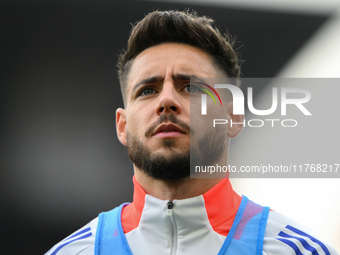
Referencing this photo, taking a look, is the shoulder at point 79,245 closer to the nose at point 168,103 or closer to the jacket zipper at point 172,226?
the jacket zipper at point 172,226

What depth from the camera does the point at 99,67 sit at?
17.4 ft

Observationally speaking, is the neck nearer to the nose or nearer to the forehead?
the nose

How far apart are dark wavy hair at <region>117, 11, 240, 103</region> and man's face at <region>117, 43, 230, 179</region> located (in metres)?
0.04

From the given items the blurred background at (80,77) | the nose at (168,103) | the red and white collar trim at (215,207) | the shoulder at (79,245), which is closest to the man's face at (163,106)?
the nose at (168,103)

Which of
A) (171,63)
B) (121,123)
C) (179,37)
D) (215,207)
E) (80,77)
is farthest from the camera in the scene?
(80,77)

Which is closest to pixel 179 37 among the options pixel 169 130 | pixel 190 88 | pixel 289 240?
pixel 190 88

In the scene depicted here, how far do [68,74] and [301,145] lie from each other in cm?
310

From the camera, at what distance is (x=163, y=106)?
1815 millimetres

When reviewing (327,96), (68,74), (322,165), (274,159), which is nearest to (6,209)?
(68,74)

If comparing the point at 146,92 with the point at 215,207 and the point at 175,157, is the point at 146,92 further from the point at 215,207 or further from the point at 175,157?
the point at 215,207

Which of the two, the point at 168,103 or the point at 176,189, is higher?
the point at 168,103

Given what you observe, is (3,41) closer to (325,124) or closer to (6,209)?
(6,209)

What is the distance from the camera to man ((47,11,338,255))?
5.78 ft

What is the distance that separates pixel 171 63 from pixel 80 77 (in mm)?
3529
